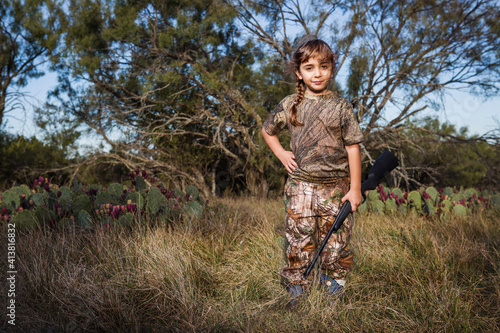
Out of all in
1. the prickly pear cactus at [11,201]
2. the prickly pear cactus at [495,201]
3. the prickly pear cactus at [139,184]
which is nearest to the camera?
the prickly pear cactus at [11,201]

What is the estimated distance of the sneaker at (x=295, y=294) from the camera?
2.07 metres

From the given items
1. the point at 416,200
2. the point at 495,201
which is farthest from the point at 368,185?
the point at 495,201

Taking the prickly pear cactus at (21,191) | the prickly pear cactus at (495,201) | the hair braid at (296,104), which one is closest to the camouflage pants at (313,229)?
the hair braid at (296,104)

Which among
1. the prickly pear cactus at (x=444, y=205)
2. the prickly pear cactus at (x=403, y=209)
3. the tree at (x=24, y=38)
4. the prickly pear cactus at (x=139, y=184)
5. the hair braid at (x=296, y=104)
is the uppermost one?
the tree at (x=24, y=38)

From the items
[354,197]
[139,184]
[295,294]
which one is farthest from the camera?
[139,184]

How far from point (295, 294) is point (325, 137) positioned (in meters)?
0.86

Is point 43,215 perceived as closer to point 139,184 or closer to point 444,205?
→ point 139,184

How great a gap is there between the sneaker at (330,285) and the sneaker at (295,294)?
13cm

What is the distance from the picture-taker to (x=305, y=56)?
209 centimetres

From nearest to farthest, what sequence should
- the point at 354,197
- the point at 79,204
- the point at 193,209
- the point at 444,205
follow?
the point at 354,197
the point at 79,204
the point at 193,209
the point at 444,205

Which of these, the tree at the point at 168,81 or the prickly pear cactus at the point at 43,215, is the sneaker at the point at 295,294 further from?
the tree at the point at 168,81

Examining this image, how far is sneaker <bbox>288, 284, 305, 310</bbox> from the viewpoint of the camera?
81.7 inches

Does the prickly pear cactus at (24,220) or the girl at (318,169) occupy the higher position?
the girl at (318,169)

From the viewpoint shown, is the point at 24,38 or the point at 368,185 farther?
the point at 24,38
